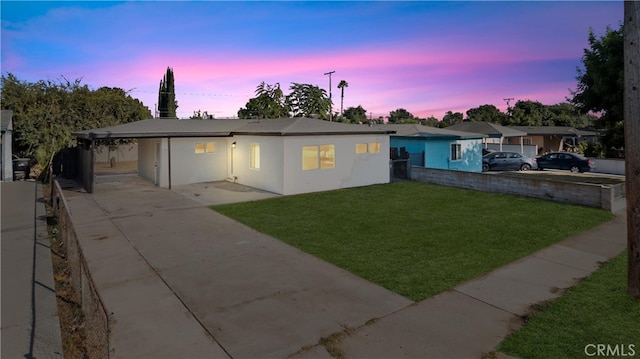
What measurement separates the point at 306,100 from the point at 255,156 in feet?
77.4

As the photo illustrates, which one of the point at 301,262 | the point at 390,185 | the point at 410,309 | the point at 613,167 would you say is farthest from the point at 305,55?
the point at 613,167

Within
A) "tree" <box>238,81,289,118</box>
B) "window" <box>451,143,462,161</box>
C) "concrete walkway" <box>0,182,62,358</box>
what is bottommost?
"concrete walkway" <box>0,182,62,358</box>

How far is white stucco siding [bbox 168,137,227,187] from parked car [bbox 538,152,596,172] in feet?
69.7

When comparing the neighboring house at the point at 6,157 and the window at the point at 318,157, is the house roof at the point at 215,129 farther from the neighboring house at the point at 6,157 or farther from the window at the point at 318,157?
the neighboring house at the point at 6,157

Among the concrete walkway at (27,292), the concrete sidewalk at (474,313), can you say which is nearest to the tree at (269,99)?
the concrete walkway at (27,292)

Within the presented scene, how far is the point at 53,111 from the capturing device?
84.0 feet

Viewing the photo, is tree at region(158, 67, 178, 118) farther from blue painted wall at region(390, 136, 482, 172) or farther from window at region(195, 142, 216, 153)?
blue painted wall at region(390, 136, 482, 172)

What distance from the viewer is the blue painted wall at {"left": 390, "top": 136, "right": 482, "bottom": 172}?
73.3 feet

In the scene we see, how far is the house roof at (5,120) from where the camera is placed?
2061 cm

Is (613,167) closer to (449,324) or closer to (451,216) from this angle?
(451,216)

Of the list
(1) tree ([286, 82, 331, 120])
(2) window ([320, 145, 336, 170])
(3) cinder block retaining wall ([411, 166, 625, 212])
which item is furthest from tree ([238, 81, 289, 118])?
(3) cinder block retaining wall ([411, 166, 625, 212])

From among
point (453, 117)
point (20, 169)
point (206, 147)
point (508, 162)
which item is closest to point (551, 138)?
point (508, 162)

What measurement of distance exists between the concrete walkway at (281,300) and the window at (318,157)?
7015 millimetres

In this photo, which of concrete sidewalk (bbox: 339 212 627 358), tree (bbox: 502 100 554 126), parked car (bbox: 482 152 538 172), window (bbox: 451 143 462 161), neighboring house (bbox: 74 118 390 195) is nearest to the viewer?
concrete sidewalk (bbox: 339 212 627 358)
